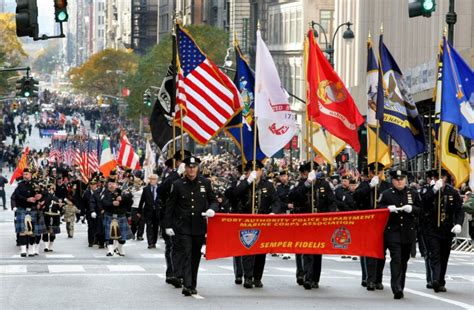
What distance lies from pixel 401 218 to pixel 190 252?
252 cm

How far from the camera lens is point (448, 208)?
20422 mm

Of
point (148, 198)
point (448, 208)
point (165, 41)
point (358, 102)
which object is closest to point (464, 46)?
point (358, 102)

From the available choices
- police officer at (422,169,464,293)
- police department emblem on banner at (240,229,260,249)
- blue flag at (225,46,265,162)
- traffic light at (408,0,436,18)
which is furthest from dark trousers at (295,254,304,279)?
traffic light at (408,0,436,18)

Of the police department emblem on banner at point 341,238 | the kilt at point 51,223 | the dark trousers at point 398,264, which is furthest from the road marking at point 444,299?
the kilt at point 51,223

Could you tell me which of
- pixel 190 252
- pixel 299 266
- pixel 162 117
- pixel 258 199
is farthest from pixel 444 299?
pixel 162 117

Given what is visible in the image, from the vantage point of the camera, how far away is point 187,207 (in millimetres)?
19641

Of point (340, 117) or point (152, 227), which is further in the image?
point (152, 227)

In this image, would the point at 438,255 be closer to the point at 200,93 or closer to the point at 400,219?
the point at 400,219

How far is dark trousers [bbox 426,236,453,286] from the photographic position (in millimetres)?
20188

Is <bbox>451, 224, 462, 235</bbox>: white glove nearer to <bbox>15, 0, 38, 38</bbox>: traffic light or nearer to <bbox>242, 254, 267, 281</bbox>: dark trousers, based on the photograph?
<bbox>242, 254, 267, 281</bbox>: dark trousers

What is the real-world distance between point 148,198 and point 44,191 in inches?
121

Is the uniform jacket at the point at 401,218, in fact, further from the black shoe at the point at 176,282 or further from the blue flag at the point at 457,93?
the black shoe at the point at 176,282

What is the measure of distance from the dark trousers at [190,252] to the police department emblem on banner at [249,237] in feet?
1.81

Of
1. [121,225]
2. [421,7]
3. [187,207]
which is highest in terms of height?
[421,7]
